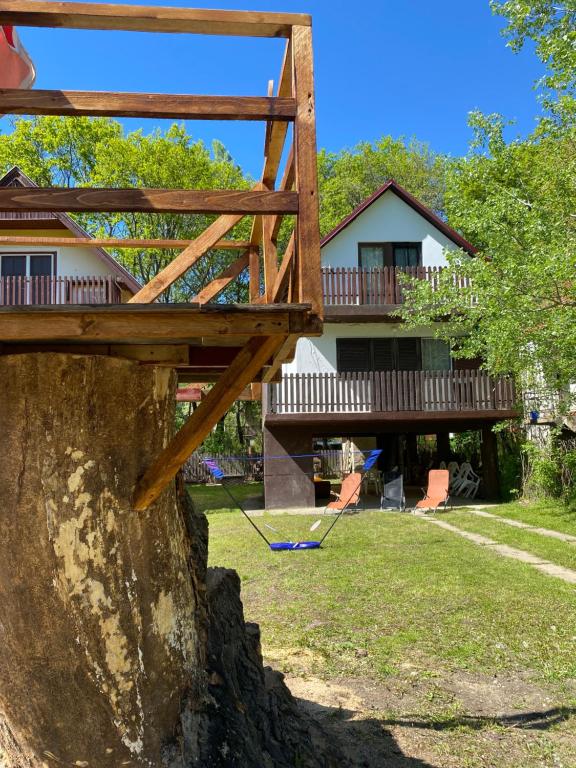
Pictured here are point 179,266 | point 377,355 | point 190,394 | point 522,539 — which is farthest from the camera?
point 377,355

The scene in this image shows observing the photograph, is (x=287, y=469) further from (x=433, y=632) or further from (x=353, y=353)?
(x=433, y=632)

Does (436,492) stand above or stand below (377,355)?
below

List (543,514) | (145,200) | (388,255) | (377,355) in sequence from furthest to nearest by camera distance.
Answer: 1. (388,255)
2. (377,355)
3. (543,514)
4. (145,200)

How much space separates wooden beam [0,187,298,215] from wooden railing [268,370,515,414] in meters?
14.8

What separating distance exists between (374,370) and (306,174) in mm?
16572

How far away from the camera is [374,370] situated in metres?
19.0

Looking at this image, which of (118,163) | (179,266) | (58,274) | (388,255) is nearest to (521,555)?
(179,266)

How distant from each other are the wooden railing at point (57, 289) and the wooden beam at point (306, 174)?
16.0 metres

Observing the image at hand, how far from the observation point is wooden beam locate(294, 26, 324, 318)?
2494mm

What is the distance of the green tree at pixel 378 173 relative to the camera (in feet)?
122

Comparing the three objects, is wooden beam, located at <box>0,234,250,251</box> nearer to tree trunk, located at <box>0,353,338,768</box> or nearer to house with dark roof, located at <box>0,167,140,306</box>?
tree trunk, located at <box>0,353,338,768</box>

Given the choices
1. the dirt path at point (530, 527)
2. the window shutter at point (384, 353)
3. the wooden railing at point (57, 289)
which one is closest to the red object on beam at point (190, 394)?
the dirt path at point (530, 527)

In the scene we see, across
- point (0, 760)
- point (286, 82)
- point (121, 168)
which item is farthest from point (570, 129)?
point (121, 168)

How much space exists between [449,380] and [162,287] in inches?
600
